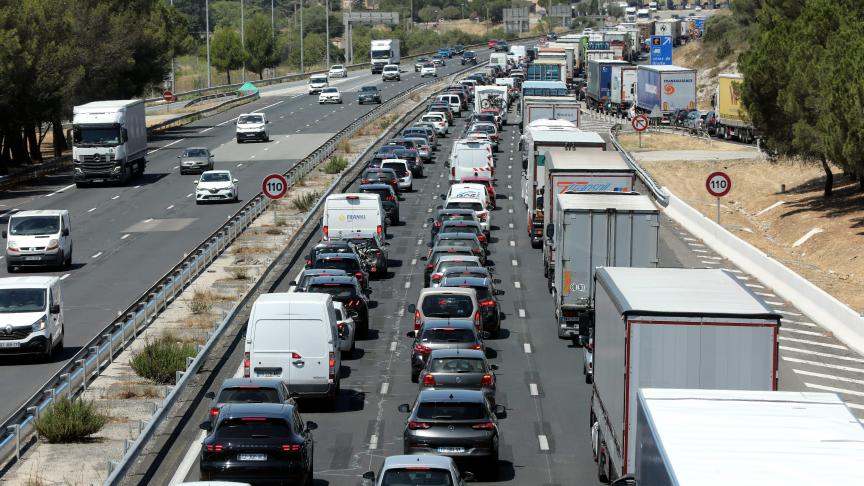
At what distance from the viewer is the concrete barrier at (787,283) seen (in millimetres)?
32812

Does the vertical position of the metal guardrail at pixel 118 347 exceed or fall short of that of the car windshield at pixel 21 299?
it falls short

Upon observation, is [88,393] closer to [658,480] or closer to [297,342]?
[297,342]

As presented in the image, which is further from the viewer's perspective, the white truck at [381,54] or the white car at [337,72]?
the white truck at [381,54]

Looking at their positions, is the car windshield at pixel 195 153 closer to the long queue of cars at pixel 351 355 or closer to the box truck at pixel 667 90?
the long queue of cars at pixel 351 355

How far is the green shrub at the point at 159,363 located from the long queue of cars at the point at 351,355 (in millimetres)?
1489

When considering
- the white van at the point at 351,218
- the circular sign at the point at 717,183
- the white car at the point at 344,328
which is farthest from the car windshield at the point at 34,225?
the circular sign at the point at 717,183

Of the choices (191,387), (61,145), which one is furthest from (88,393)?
(61,145)

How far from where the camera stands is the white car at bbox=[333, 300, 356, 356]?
2959 centimetres

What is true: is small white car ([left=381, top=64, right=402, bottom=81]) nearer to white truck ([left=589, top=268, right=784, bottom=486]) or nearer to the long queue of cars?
the long queue of cars

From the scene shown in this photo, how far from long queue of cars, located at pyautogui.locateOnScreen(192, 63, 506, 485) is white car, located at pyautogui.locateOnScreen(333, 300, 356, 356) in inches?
1.4

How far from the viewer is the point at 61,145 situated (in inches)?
3524

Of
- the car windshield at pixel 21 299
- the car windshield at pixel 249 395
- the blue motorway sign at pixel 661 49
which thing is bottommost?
the car windshield at pixel 21 299

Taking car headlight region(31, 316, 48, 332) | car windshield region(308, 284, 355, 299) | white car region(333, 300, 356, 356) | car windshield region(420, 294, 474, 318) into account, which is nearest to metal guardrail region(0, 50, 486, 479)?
car headlight region(31, 316, 48, 332)

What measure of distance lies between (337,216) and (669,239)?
13127mm
